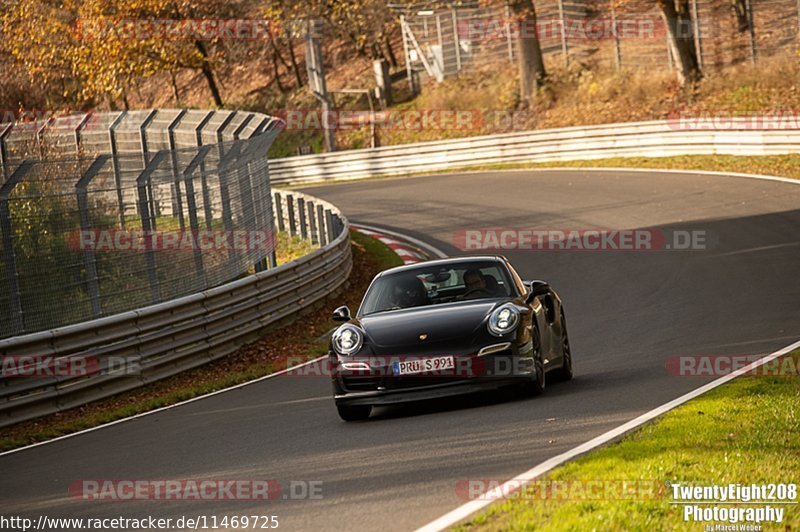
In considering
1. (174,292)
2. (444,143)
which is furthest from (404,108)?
(174,292)

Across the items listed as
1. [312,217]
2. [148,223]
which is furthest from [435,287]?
[312,217]

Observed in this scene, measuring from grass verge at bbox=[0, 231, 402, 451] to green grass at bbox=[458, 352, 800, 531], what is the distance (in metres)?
6.17

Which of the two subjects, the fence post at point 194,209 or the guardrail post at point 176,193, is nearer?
the guardrail post at point 176,193

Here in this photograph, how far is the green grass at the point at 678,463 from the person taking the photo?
573 centimetres

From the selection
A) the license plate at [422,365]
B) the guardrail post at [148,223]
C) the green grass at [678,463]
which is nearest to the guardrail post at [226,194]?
the guardrail post at [148,223]

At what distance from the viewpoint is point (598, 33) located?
4516cm

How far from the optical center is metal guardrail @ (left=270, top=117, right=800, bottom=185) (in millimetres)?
29688

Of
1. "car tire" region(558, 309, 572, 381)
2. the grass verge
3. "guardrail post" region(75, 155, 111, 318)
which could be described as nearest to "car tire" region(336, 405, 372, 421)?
"car tire" region(558, 309, 572, 381)

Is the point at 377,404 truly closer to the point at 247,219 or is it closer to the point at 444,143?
the point at 247,219

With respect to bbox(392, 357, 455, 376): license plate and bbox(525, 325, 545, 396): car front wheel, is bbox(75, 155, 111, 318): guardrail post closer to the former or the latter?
bbox(392, 357, 455, 376): license plate

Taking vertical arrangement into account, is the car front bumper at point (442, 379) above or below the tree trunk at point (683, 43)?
below

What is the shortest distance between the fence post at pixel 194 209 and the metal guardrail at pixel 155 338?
683 millimetres

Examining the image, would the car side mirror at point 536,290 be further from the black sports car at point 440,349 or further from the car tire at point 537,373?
the car tire at point 537,373

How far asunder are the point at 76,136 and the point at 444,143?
49.2 ft
